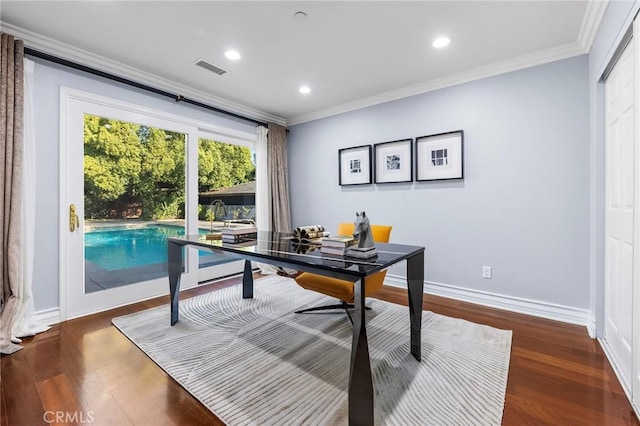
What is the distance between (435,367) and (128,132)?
11.9 ft

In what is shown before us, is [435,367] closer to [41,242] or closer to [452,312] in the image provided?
[452,312]

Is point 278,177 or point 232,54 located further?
point 278,177

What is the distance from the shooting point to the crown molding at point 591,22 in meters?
1.95

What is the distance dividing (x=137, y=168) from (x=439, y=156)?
11.2 ft

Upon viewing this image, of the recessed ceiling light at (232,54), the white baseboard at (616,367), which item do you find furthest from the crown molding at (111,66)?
the white baseboard at (616,367)

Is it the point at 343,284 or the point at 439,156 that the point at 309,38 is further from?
the point at 343,284

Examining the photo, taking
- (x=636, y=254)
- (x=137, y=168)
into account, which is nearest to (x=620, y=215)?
(x=636, y=254)

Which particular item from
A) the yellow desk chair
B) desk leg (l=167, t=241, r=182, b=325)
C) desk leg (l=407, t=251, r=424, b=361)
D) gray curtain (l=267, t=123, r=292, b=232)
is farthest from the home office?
the yellow desk chair

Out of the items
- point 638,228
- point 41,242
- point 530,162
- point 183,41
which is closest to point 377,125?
point 530,162

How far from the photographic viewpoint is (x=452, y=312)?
2756 millimetres

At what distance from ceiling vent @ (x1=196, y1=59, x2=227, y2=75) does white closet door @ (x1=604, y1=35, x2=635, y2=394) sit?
3.17 m

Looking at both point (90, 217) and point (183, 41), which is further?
point (90, 217)

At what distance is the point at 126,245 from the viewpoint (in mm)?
3211

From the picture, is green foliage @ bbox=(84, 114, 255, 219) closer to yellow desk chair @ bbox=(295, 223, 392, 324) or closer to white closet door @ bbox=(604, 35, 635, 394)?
yellow desk chair @ bbox=(295, 223, 392, 324)
